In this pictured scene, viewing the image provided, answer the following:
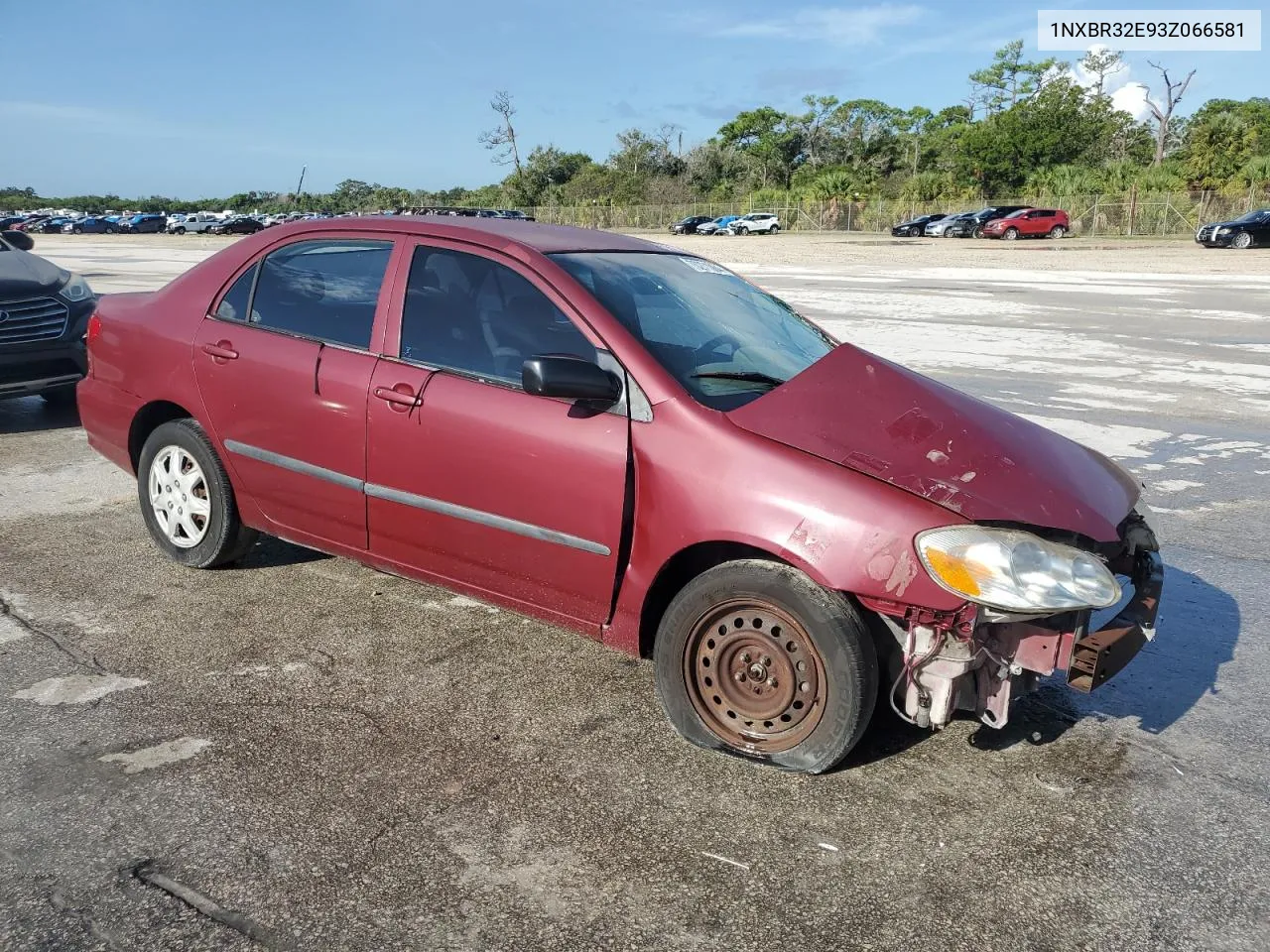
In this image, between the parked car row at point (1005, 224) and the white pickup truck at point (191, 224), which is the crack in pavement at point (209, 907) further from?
the white pickup truck at point (191, 224)

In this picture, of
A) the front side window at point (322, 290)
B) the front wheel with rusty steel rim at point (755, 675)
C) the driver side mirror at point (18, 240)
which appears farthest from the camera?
the driver side mirror at point (18, 240)

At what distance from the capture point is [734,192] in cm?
8350

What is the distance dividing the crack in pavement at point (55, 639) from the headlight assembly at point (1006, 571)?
9.75ft

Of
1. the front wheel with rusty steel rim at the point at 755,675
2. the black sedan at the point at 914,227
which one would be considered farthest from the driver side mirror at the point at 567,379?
the black sedan at the point at 914,227

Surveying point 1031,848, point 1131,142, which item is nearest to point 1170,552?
point 1031,848

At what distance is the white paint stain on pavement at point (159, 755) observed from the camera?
3271 millimetres

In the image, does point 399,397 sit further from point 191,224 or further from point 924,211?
point 191,224

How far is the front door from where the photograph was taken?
11.6 ft

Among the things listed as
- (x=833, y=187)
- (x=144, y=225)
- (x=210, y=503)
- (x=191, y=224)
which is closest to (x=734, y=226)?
(x=833, y=187)

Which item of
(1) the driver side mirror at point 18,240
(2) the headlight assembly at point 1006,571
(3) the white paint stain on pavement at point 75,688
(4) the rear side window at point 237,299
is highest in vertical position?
(1) the driver side mirror at point 18,240

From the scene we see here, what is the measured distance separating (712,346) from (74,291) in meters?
6.52

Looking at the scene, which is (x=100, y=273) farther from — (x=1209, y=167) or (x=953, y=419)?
(x=1209, y=167)

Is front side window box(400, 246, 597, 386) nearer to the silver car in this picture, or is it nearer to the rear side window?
the rear side window

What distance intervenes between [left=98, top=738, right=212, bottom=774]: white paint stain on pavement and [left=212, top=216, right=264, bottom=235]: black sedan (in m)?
70.6
